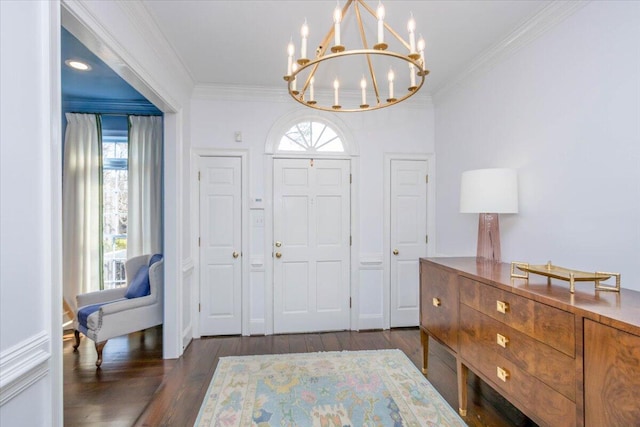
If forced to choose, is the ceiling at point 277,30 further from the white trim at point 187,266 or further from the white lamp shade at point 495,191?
the white trim at point 187,266

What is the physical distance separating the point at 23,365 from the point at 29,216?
541 mm

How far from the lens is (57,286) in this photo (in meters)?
1.31

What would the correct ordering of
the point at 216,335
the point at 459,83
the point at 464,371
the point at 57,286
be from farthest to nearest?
1. the point at 216,335
2. the point at 459,83
3. the point at 464,371
4. the point at 57,286

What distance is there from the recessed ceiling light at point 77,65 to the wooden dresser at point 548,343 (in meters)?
3.63

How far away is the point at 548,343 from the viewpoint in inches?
55.8

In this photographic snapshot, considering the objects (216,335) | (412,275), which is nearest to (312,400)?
(216,335)

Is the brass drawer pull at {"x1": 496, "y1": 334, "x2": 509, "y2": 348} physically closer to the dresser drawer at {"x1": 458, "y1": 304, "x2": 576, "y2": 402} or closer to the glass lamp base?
the dresser drawer at {"x1": 458, "y1": 304, "x2": 576, "y2": 402}

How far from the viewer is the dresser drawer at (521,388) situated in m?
1.36

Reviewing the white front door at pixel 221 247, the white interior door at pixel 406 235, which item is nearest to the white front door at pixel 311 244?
the white front door at pixel 221 247

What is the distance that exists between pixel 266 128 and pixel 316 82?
75 centimetres

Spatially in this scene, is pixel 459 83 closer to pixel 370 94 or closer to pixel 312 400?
A: pixel 370 94

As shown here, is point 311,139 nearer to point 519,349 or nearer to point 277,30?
point 277,30

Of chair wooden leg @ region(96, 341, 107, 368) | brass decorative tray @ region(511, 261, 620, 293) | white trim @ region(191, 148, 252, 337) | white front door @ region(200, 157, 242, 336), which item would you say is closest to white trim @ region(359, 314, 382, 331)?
white trim @ region(191, 148, 252, 337)

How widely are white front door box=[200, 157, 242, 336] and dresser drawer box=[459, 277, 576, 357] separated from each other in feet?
7.98
